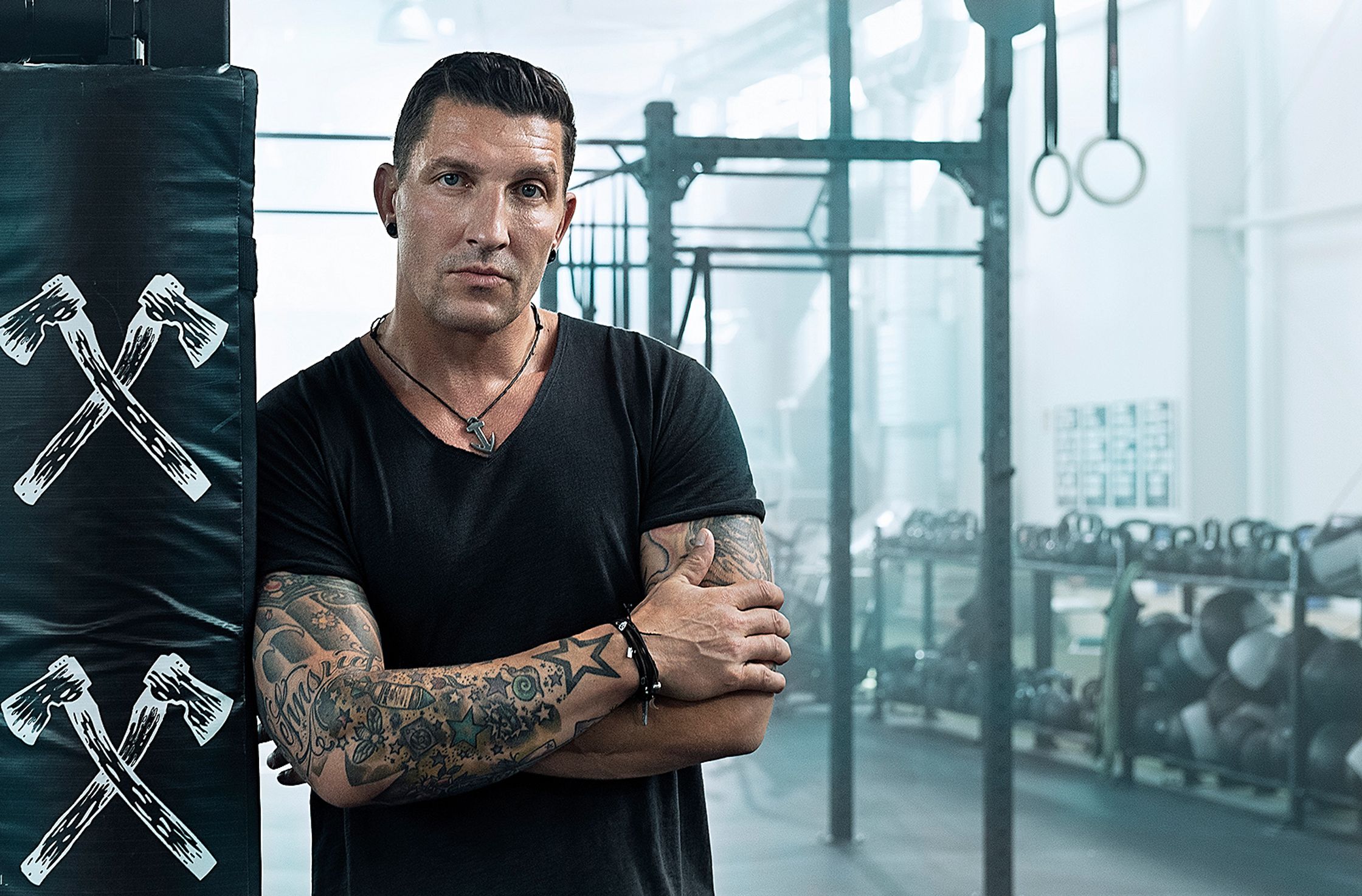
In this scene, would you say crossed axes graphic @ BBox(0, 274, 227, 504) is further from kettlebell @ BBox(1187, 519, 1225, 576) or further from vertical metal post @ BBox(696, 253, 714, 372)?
kettlebell @ BBox(1187, 519, 1225, 576)

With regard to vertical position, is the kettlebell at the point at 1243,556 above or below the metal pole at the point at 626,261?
below

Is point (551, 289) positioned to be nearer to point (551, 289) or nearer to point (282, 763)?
point (551, 289)

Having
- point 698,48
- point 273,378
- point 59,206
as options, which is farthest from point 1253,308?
point 59,206

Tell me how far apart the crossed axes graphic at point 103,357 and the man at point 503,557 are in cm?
11

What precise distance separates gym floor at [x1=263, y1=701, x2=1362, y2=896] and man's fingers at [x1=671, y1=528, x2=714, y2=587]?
3.04 m

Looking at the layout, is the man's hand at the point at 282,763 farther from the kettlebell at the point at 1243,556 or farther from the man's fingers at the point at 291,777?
the kettlebell at the point at 1243,556

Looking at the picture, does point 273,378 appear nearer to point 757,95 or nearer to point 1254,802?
point 757,95

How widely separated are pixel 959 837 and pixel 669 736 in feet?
12.8

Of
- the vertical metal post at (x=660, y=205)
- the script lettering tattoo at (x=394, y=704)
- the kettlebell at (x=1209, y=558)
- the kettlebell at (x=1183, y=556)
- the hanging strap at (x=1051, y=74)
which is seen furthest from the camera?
the kettlebell at (x=1183, y=556)

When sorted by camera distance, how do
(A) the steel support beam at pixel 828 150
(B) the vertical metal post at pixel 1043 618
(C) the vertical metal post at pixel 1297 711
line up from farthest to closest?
1. (B) the vertical metal post at pixel 1043 618
2. (C) the vertical metal post at pixel 1297 711
3. (A) the steel support beam at pixel 828 150

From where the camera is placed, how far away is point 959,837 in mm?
4637

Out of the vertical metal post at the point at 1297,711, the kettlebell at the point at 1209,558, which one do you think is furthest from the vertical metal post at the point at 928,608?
the vertical metal post at the point at 1297,711

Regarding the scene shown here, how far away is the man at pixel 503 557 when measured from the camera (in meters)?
1.09

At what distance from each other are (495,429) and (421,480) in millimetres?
94
